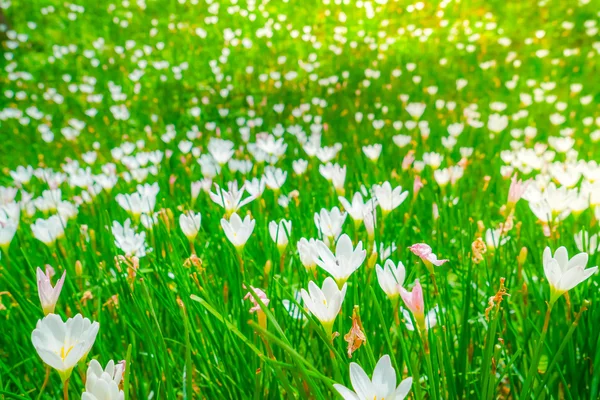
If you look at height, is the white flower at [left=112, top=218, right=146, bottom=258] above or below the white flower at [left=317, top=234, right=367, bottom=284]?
below

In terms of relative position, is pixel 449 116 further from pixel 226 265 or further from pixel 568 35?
pixel 568 35

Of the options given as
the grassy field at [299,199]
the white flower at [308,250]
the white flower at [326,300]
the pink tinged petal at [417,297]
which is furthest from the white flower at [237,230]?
the pink tinged petal at [417,297]

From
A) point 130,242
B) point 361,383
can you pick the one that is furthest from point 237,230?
point 361,383

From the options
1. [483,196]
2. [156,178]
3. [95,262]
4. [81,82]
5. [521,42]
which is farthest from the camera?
[521,42]

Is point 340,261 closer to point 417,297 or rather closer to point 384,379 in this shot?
point 417,297

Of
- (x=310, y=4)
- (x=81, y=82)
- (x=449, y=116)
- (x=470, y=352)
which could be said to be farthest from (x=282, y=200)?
(x=310, y=4)

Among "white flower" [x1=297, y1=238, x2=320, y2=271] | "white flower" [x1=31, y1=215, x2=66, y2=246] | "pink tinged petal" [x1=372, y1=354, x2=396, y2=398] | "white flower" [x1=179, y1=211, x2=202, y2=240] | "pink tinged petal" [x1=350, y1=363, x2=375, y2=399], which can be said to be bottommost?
"white flower" [x1=31, y1=215, x2=66, y2=246]

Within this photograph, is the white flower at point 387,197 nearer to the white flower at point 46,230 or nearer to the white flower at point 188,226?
the white flower at point 188,226

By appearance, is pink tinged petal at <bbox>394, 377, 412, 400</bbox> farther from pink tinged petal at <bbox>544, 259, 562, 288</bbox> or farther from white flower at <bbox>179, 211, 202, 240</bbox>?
white flower at <bbox>179, 211, 202, 240</bbox>

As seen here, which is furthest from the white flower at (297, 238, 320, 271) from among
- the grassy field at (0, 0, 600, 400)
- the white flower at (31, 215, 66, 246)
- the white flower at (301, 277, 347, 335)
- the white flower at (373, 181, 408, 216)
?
the white flower at (31, 215, 66, 246)
